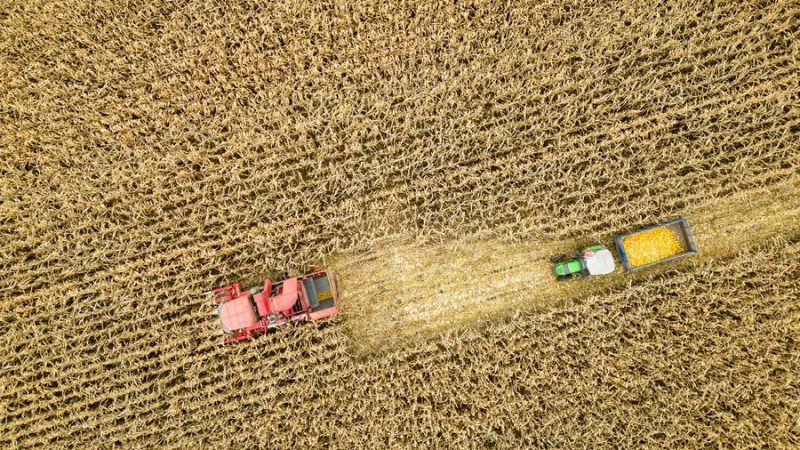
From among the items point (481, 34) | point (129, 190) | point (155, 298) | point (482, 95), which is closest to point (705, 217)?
point (482, 95)

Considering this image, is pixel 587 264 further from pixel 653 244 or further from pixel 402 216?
pixel 402 216

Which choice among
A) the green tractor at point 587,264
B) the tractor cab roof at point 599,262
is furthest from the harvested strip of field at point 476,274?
the tractor cab roof at point 599,262

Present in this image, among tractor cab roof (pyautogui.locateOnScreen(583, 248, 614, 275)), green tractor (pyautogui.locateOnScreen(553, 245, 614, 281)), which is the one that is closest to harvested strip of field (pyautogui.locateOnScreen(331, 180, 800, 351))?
green tractor (pyautogui.locateOnScreen(553, 245, 614, 281))

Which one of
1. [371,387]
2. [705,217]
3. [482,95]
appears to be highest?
[482,95]

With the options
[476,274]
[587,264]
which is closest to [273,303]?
[476,274]

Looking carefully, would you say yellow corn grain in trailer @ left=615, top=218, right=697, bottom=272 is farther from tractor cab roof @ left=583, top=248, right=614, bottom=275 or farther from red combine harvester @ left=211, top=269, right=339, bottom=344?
red combine harvester @ left=211, top=269, right=339, bottom=344

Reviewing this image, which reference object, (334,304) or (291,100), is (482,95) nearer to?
(291,100)
